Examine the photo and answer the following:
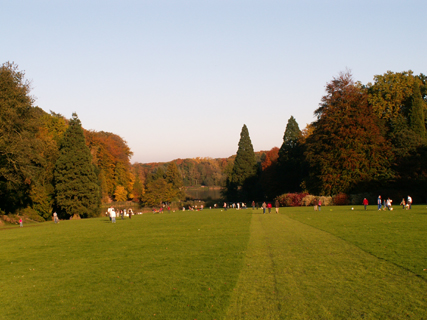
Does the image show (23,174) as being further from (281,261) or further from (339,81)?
(339,81)

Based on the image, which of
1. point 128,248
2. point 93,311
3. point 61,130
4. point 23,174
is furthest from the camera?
point 61,130

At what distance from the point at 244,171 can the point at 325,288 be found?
71.9 meters

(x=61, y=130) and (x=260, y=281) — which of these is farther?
(x=61, y=130)

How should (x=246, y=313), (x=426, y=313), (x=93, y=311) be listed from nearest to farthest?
(x=426, y=313) < (x=246, y=313) < (x=93, y=311)

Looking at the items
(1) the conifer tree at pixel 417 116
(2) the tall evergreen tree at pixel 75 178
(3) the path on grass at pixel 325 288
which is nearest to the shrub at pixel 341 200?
(1) the conifer tree at pixel 417 116

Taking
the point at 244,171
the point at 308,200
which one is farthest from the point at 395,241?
the point at 244,171

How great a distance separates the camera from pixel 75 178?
48250 mm

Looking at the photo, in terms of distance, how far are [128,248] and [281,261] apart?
274 inches

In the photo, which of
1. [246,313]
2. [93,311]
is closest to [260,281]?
[246,313]

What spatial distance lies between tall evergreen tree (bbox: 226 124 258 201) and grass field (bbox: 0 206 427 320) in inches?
2486

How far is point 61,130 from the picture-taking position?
60.1m

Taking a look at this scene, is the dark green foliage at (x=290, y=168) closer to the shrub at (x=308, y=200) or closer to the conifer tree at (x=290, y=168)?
the conifer tree at (x=290, y=168)

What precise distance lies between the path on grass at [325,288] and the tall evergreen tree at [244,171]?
218 feet

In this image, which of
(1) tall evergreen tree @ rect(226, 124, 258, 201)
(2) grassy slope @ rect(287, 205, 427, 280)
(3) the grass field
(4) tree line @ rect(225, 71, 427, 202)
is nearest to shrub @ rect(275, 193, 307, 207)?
(4) tree line @ rect(225, 71, 427, 202)
